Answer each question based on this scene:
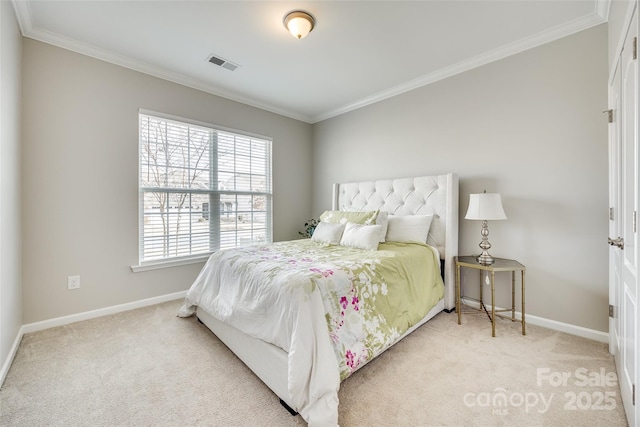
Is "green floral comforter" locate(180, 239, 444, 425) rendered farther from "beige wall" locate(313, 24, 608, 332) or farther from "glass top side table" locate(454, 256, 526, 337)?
"beige wall" locate(313, 24, 608, 332)

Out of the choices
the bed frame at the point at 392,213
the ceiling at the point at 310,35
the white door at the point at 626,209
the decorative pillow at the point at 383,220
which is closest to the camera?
the white door at the point at 626,209

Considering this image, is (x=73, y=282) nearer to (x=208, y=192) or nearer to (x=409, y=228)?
(x=208, y=192)

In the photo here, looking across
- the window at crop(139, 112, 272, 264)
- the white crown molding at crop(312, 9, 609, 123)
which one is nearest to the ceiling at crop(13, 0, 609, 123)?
the white crown molding at crop(312, 9, 609, 123)

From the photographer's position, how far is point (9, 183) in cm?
197

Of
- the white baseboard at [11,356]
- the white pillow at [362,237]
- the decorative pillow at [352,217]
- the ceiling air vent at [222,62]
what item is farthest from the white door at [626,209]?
the white baseboard at [11,356]

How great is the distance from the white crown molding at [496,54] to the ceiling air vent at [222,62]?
5.86 feet

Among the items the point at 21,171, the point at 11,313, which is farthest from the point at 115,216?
the point at 11,313

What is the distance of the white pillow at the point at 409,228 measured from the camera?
2.89 metres

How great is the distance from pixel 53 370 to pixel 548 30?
466cm

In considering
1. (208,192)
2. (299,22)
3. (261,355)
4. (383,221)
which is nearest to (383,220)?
(383,221)

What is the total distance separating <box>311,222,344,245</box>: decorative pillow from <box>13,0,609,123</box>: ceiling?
5.83ft

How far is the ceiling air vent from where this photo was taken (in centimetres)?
279

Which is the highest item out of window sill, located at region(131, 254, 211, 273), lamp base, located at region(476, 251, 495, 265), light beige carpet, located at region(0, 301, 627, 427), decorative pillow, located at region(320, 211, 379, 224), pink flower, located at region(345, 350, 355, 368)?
decorative pillow, located at region(320, 211, 379, 224)

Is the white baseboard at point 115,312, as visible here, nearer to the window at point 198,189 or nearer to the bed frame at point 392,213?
the window at point 198,189
